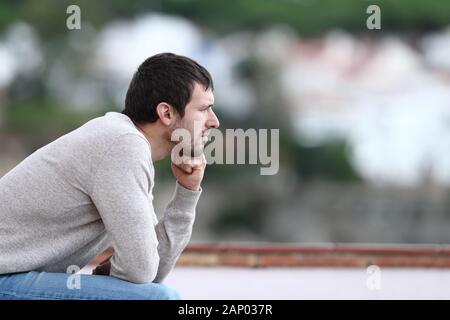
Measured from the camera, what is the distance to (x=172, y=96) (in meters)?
1.54

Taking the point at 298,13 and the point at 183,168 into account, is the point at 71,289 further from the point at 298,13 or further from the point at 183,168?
the point at 298,13

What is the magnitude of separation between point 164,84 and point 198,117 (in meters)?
0.08

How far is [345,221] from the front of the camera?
15961mm

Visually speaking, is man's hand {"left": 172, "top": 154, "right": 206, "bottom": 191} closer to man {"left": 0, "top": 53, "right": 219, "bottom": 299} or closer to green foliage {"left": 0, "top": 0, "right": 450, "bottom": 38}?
man {"left": 0, "top": 53, "right": 219, "bottom": 299}

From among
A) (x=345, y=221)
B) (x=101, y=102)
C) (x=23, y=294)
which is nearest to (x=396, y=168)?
(x=345, y=221)

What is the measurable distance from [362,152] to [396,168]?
3.32 ft

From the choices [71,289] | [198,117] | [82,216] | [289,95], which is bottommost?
[289,95]

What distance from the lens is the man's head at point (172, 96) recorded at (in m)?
1.54

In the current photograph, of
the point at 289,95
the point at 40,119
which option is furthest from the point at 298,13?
the point at 40,119

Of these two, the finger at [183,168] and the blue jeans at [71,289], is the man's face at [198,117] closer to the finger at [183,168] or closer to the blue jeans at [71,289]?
the finger at [183,168]

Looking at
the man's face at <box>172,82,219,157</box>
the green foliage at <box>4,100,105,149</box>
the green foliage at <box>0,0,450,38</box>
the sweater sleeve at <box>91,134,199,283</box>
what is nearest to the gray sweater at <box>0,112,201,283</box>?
the sweater sleeve at <box>91,134,199,283</box>

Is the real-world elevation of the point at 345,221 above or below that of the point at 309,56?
below

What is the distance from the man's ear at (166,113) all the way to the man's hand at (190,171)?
0.25 feet
